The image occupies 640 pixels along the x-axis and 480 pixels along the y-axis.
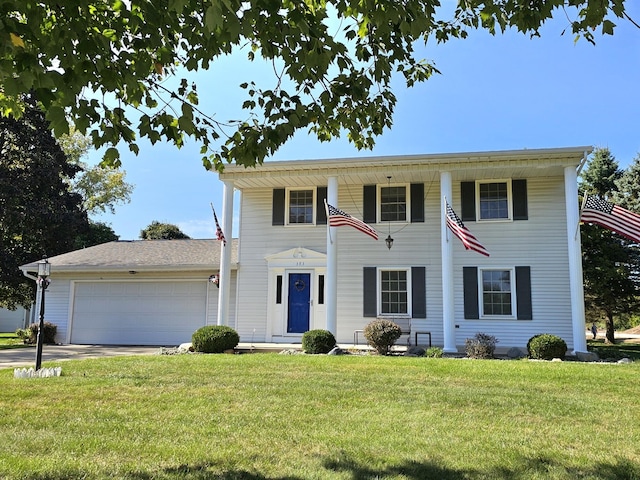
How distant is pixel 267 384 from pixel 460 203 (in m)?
9.18

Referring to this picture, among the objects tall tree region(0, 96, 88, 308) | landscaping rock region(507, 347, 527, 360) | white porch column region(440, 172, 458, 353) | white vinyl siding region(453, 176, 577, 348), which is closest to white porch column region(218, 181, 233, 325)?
white porch column region(440, 172, 458, 353)

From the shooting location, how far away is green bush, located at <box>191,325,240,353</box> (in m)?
12.3

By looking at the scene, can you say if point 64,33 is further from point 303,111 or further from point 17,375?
point 17,375

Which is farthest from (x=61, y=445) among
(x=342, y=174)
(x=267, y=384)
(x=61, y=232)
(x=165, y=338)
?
(x=61, y=232)

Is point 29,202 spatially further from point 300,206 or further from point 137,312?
point 300,206

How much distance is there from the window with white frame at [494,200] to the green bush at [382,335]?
14.5ft

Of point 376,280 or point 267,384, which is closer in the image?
point 267,384

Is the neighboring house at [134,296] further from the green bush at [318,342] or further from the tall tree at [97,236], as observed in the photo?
the tall tree at [97,236]

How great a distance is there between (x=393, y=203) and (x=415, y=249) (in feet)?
5.04

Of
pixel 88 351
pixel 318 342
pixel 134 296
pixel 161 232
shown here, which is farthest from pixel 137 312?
pixel 161 232

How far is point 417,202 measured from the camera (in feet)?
48.6

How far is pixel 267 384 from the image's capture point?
7508mm

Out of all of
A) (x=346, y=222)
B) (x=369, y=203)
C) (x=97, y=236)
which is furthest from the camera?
(x=97, y=236)

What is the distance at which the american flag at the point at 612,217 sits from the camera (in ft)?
34.8
